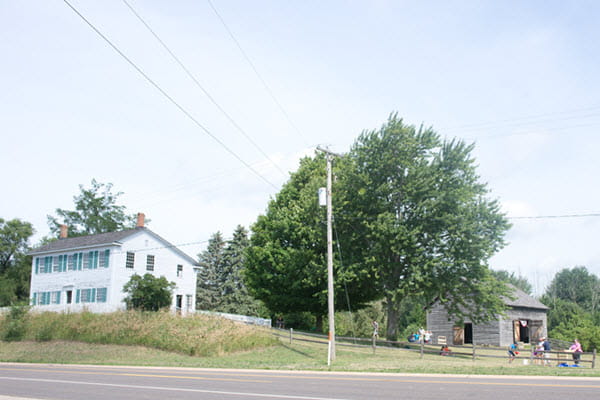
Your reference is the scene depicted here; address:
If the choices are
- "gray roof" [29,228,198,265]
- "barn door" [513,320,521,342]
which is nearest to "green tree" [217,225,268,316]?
"gray roof" [29,228,198,265]

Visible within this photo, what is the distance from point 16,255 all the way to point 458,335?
58026 mm

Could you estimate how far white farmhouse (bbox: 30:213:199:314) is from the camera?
4400 centimetres

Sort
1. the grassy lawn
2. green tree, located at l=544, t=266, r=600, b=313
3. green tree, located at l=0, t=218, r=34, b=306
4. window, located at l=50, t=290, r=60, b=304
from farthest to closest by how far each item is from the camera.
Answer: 1. green tree, located at l=544, t=266, r=600, b=313
2. green tree, located at l=0, t=218, r=34, b=306
3. window, located at l=50, t=290, r=60, b=304
4. the grassy lawn

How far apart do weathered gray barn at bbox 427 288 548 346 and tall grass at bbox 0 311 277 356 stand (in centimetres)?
2152

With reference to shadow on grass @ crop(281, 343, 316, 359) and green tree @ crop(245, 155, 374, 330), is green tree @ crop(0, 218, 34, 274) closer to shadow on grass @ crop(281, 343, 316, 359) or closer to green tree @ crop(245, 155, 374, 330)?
green tree @ crop(245, 155, 374, 330)

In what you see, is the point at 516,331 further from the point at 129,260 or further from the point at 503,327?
the point at 129,260

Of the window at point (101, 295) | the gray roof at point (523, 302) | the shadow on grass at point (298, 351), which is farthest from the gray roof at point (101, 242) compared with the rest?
the gray roof at point (523, 302)

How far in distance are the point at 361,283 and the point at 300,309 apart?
8.98 m

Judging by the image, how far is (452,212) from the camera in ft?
112

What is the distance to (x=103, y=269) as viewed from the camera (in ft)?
146

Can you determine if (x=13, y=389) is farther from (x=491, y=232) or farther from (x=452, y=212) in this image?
(x=491, y=232)

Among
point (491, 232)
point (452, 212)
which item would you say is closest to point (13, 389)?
point (452, 212)

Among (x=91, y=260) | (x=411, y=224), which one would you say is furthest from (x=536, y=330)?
(x=91, y=260)

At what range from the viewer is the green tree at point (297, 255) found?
38.7 m
